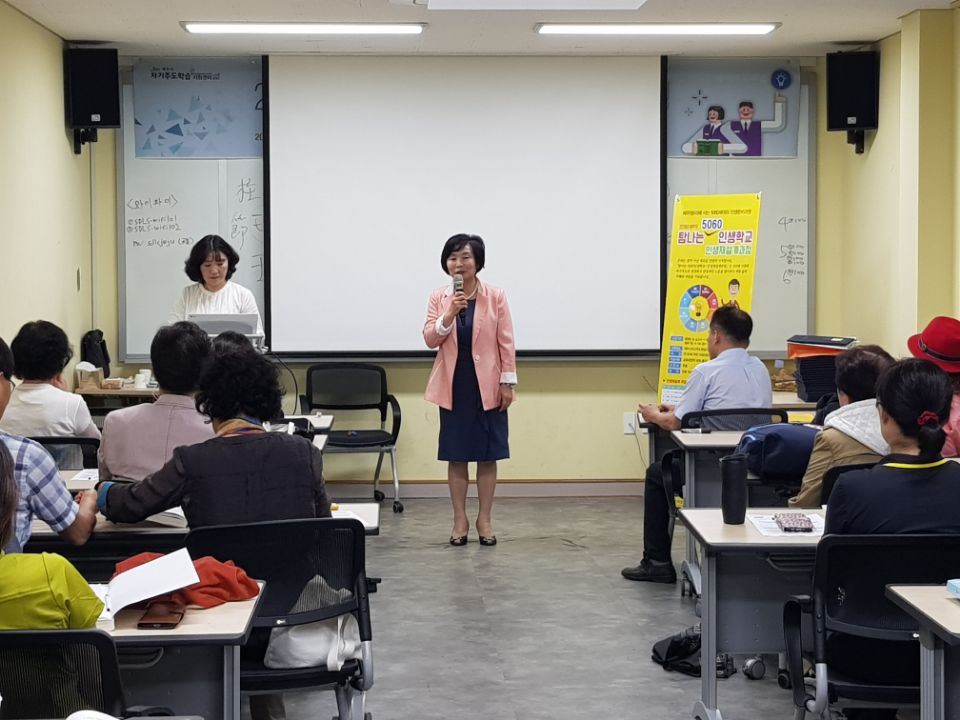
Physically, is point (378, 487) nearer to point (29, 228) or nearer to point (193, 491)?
point (29, 228)

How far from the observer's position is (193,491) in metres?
3.29

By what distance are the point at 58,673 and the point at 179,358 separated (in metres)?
1.66

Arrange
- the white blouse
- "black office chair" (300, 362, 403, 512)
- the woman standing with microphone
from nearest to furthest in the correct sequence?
the woman standing with microphone
the white blouse
"black office chair" (300, 362, 403, 512)

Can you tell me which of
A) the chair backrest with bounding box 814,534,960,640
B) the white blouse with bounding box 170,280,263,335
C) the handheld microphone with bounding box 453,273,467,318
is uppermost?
the handheld microphone with bounding box 453,273,467,318

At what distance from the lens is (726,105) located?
318 inches

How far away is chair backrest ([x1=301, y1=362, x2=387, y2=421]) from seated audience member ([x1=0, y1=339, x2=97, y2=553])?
183 inches

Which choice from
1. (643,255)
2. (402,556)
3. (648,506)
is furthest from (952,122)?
(402,556)

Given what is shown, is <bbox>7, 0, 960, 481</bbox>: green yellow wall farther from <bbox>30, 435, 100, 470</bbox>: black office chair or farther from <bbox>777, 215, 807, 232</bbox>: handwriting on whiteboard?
<bbox>30, 435, 100, 470</bbox>: black office chair

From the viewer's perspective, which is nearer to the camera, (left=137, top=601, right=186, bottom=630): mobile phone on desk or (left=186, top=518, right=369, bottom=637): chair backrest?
(left=137, top=601, right=186, bottom=630): mobile phone on desk

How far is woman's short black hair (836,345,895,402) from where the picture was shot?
13.7ft

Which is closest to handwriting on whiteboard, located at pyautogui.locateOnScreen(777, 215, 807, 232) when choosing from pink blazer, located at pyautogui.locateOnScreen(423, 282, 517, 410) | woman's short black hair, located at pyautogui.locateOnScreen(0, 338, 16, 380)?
pink blazer, located at pyautogui.locateOnScreen(423, 282, 517, 410)

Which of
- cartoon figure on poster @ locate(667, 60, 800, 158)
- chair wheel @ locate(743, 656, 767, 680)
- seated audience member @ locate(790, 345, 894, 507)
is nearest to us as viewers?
seated audience member @ locate(790, 345, 894, 507)

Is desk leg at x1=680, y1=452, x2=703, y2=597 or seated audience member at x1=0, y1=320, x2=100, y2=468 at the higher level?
seated audience member at x1=0, y1=320, x2=100, y2=468

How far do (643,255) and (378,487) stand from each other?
7.52ft
